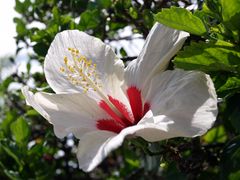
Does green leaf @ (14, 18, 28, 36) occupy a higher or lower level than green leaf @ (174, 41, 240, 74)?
lower

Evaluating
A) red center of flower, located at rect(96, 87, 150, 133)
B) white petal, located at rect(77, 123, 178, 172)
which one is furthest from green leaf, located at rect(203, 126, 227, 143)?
white petal, located at rect(77, 123, 178, 172)

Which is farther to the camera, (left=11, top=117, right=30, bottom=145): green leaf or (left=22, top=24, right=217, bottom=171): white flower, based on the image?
(left=11, top=117, right=30, bottom=145): green leaf

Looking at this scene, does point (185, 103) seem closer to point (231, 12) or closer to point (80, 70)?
point (231, 12)

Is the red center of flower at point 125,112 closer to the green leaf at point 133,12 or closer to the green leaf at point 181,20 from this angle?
the green leaf at point 181,20

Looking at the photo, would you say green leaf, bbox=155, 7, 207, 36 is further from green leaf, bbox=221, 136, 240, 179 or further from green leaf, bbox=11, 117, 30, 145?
green leaf, bbox=11, 117, 30, 145

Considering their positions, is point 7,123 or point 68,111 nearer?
point 68,111

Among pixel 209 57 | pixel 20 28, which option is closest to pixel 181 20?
pixel 209 57
